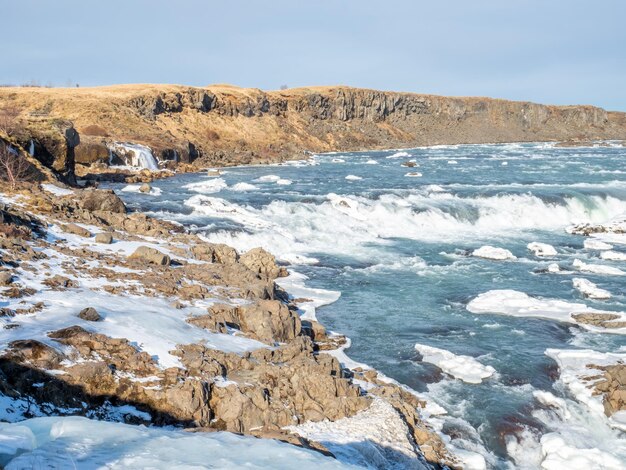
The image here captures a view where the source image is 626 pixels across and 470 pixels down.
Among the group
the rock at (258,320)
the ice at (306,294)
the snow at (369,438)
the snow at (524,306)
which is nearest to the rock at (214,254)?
the ice at (306,294)

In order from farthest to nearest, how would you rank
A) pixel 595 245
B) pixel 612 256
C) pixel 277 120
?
pixel 277 120 < pixel 595 245 < pixel 612 256

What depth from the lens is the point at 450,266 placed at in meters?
22.6

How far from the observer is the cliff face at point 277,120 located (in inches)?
2336

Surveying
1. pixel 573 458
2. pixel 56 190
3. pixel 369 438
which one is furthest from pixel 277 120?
pixel 369 438

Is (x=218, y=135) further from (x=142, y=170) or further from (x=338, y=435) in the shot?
(x=338, y=435)

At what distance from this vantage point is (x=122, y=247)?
17.0 metres

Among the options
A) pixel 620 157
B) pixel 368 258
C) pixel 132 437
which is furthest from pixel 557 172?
pixel 132 437

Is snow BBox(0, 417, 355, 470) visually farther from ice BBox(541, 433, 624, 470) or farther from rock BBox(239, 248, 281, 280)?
rock BBox(239, 248, 281, 280)

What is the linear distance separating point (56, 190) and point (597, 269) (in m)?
21.8

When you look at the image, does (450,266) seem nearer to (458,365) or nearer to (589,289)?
(589,289)

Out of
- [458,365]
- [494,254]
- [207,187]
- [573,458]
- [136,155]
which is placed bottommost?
[573,458]

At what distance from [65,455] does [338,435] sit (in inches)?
213

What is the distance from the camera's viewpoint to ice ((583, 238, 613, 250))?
86.4ft

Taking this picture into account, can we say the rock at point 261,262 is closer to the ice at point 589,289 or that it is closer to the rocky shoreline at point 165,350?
the rocky shoreline at point 165,350
